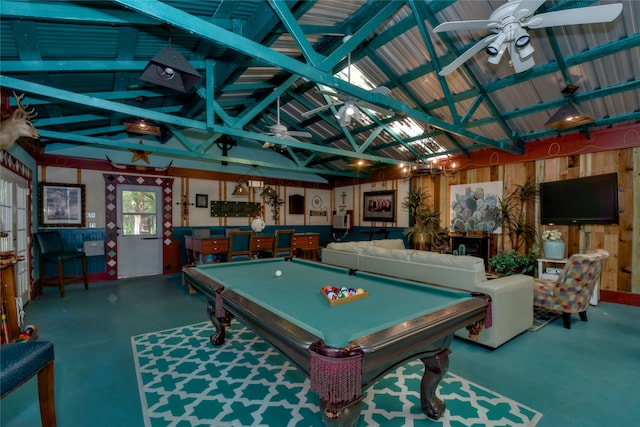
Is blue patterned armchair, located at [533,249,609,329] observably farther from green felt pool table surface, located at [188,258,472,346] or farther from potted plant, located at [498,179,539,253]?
green felt pool table surface, located at [188,258,472,346]

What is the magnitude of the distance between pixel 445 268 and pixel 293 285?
180 cm

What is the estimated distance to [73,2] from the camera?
2342mm

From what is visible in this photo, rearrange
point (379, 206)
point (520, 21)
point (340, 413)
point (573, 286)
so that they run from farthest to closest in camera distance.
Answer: point (379, 206) < point (573, 286) < point (520, 21) < point (340, 413)

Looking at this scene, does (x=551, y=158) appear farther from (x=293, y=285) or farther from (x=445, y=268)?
(x=293, y=285)

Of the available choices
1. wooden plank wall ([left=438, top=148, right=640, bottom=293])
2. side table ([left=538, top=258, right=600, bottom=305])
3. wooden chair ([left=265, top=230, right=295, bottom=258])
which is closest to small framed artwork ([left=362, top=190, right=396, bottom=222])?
wooden plank wall ([left=438, top=148, right=640, bottom=293])

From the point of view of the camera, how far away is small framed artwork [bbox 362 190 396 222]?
8297 millimetres

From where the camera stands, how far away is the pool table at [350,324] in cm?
121

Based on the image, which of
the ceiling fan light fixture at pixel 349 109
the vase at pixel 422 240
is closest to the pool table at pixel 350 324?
the ceiling fan light fixture at pixel 349 109

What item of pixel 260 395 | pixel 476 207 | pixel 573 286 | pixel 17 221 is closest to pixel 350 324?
pixel 260 395

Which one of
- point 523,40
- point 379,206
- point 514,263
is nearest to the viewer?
point 523,40

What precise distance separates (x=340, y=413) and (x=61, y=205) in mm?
7181

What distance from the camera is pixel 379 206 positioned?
28.4 feet

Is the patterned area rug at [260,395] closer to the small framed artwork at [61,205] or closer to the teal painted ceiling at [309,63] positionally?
the teal painted ceiling at [309,63]

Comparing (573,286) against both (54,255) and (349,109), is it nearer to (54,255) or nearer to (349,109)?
(349,109)
